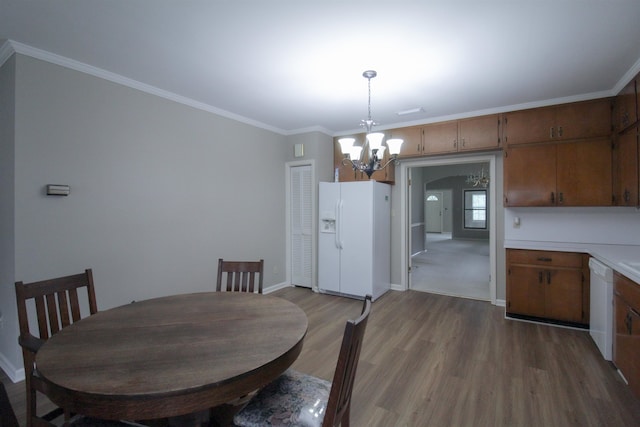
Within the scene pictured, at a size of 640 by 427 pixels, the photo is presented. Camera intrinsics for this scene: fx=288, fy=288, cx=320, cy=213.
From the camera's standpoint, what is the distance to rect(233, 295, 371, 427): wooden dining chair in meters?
1.09

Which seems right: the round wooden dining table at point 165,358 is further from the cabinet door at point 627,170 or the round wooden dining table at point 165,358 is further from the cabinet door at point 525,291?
the cabinet door at point 627,170

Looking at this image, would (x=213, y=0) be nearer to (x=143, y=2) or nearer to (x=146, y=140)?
(x=143, y=2)

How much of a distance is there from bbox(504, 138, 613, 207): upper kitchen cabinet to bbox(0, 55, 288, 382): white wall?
3.46 metres

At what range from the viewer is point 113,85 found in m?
2.74

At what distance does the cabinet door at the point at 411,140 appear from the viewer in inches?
165

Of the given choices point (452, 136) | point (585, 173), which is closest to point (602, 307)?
point (585, 173)

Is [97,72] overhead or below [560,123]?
overhead

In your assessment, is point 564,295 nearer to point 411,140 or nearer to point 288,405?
point 411,140

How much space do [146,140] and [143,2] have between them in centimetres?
150

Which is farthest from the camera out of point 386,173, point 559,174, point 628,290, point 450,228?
point 450,228

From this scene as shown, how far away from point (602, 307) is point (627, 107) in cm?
193

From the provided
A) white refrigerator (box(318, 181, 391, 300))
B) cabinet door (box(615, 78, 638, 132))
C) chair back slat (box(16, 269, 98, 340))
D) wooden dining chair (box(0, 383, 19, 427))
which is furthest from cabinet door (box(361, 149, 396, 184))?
wooden dining chair (box(0, 383, 19, 427))

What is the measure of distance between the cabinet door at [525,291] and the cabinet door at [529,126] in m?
1.54

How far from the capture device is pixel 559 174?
10.9ft
